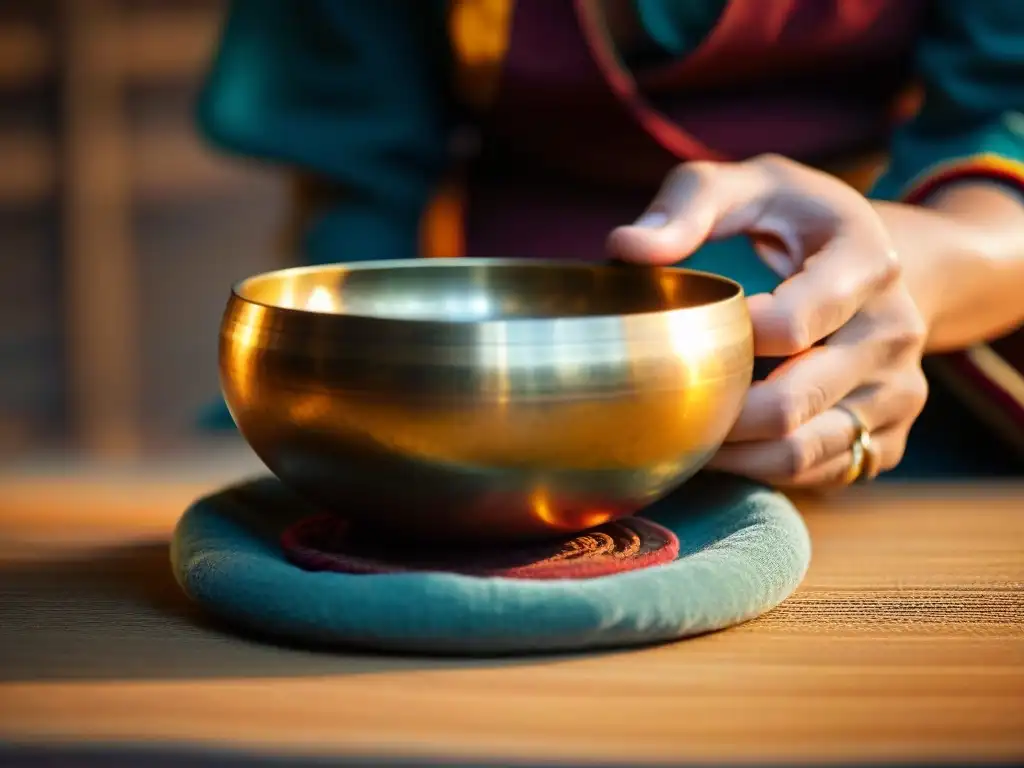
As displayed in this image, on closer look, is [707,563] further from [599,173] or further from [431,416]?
[599,173]

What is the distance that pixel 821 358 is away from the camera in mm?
609

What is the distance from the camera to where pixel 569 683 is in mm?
406

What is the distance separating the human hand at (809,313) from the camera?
58 centimetres

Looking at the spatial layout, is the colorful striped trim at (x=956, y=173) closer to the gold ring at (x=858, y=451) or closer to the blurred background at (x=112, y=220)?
the gold ring at (x=858, y=451)

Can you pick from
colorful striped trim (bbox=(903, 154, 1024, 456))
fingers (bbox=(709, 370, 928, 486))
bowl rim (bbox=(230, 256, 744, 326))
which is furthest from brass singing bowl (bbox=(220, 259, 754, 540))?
colorful striped trim (bbox=(903, 154, 1024, 456))

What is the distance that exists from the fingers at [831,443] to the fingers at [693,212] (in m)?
0.10

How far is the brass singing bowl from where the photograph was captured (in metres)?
0.43

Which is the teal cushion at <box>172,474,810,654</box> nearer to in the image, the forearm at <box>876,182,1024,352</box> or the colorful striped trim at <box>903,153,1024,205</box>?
the forearm at <box>876,182,1024,352</box>

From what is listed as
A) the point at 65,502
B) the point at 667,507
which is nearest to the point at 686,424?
the point at 667,507

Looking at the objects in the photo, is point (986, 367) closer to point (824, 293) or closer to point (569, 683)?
point (824, 293)

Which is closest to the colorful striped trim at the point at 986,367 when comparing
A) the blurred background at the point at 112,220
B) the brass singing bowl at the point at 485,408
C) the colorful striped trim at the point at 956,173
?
the colorful striped trim at the point at 956,173

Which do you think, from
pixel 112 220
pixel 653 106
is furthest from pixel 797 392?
pixel 112 220

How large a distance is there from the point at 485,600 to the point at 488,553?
→ 0.22ft

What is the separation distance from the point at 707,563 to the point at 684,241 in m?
0.18
